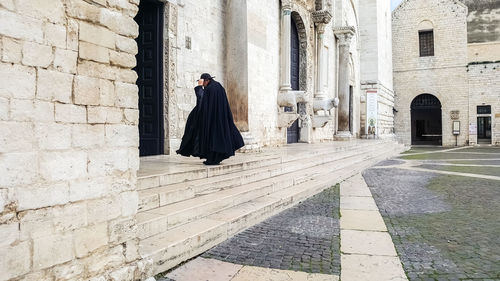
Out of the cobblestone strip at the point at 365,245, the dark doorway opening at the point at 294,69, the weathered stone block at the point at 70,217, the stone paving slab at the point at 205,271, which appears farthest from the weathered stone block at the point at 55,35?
the dark doorway opening at the point at 294,69

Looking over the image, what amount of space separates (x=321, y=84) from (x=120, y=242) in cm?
1263

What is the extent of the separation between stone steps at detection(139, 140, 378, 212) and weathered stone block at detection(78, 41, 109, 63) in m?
1.51

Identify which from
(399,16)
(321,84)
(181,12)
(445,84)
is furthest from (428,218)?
(399,16)

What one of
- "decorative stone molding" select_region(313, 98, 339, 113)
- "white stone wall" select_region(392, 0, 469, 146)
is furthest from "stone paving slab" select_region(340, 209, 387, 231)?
"white stone wall" select_region(392, 0, 469, 146)

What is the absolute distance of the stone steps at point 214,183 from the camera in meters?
3.79

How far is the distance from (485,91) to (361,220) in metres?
25.1

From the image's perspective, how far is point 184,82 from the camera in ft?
24.4

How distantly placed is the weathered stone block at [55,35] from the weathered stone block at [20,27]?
0.05m

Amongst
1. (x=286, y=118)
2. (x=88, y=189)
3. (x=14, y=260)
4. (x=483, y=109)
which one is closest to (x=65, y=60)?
(x=88, y=189)

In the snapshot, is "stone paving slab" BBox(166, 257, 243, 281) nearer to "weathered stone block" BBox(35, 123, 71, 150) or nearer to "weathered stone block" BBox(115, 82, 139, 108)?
"weathered stone block" BBox(35, 123, 71, 150)

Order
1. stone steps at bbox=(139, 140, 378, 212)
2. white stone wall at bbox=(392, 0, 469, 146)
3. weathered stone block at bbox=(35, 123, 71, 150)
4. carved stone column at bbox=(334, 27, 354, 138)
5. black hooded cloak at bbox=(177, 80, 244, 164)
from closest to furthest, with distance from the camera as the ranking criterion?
weathered stone block at bbox=(35, 123, 71, 150), stone steps at bbox=(139, 140, 378, 212), black hooded cloak at bbox=(177, 80, 244, 164), carved stone column at bbox=(334, 27, 354, 138), white stone wall at bbox=(392, 0, 469, 146)

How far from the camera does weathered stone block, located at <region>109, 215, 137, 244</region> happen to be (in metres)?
2.77

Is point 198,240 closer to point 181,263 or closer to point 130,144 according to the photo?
point 181,263

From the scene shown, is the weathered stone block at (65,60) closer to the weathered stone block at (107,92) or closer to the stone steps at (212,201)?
the weathered stone block at (107,92)
